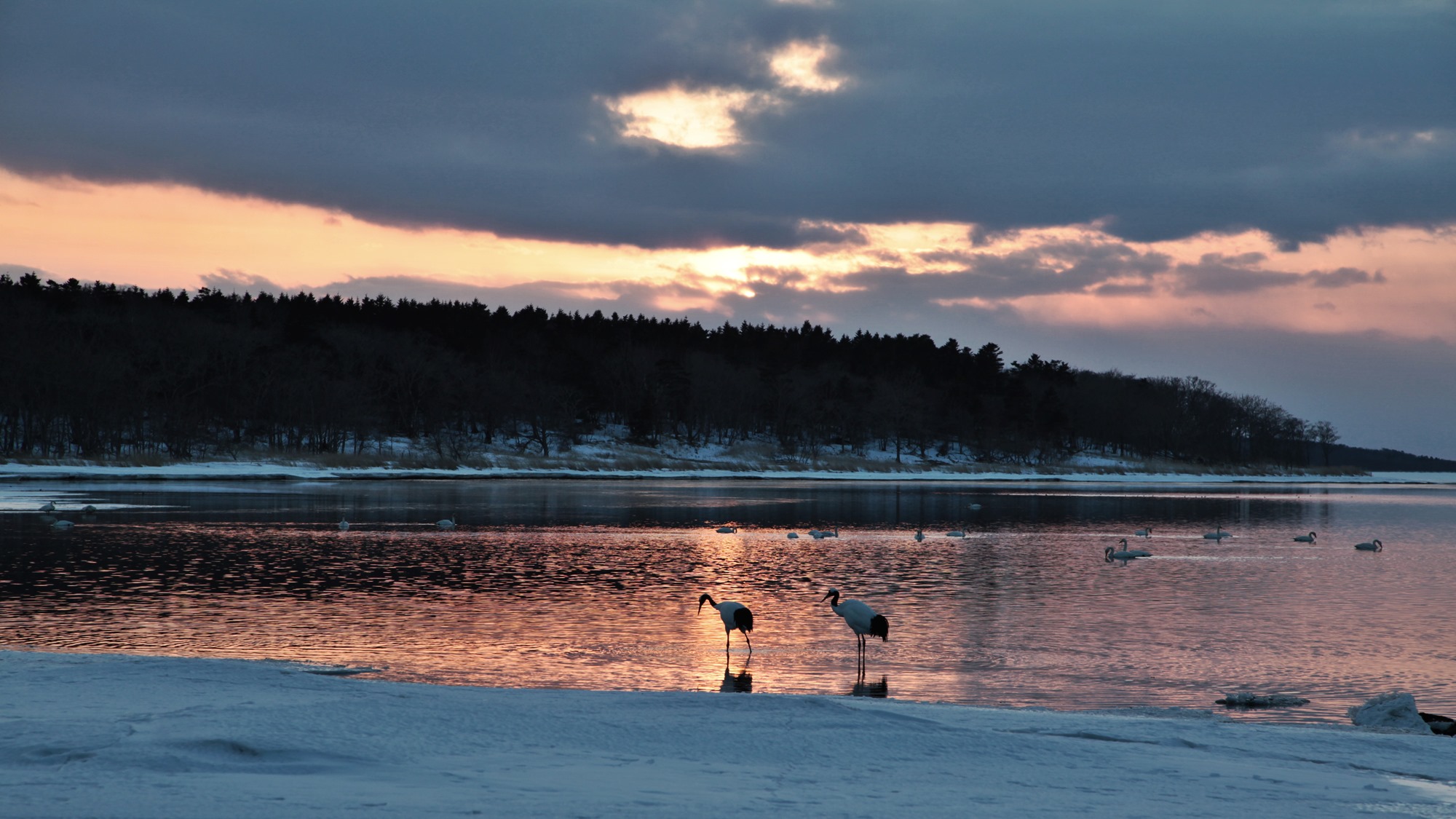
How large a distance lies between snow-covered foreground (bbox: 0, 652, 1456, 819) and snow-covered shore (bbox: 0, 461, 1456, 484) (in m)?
58.2

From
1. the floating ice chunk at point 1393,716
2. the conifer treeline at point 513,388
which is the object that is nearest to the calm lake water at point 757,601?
the floating ice chunk at point 1393,716

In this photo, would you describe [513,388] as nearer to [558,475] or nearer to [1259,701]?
[558,475]

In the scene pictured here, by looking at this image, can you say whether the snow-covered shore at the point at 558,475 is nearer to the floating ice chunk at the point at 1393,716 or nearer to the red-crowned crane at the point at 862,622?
the red-crowned crane at the point at 862,622

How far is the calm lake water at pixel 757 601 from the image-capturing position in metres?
14.1

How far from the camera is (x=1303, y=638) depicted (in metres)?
17.2

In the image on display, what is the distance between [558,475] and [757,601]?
218ft

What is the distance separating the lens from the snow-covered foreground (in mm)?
6754

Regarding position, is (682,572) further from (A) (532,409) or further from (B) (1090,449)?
(B) (1090,449)

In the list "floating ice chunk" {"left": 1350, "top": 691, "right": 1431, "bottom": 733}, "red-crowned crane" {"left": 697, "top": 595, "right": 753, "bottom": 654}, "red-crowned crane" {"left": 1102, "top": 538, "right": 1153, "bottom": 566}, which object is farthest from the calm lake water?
"floating ice chunk" {"left": 1350, "top": 691, "right": 1431, "bottom": 733}

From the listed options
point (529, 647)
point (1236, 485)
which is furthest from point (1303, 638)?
point (1236, 485)

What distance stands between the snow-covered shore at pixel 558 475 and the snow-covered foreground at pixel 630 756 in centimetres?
5823

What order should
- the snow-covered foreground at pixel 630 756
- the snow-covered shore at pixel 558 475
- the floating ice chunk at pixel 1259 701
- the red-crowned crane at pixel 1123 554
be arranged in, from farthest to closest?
1. the snow-covered shore at pixel 558 475
2. the red-crowned crane at pixel 1123 554
3. the floating ice chunk at pixel 1259 701
4. the snow-covered foreground at pixel 630 756

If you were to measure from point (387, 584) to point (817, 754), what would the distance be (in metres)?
15.7

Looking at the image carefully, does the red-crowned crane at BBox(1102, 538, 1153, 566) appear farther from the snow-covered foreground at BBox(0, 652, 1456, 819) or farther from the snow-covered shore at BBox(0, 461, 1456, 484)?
the snow-covered shore at BBox(0, 461, 1456, 484)
